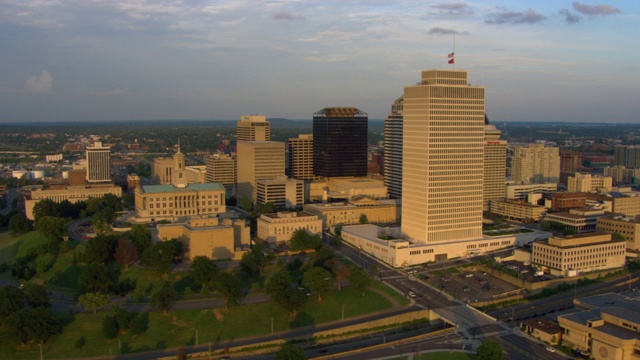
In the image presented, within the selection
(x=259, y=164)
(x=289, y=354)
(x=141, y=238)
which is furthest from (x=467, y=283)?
(x=259, y=164)

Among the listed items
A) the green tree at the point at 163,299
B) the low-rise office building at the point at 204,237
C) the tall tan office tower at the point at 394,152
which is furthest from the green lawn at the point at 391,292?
the tall tan office tower at the point at 394,152

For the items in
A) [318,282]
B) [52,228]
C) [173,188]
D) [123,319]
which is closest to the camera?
[123,319]

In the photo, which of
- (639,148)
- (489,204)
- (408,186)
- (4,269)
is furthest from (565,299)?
(639,148)

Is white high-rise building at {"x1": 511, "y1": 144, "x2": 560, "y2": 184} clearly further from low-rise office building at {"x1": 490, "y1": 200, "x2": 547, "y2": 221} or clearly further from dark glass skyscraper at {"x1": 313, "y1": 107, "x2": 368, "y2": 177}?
dark glass skyscraper at {"x1": 313, "y1": 107, "x2": 368, "y2": 177}

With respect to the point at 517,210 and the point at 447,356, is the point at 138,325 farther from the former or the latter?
the point at 517,210

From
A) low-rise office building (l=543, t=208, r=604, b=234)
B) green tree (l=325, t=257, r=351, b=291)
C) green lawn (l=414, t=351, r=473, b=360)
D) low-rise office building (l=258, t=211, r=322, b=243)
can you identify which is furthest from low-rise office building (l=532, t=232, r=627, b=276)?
low-rise office building (l=258, t=211, r=322, b=243)

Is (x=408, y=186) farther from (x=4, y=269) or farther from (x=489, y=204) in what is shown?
(x=4, y=269)

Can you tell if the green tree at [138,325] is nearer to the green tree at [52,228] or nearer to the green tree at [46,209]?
the green tree at [52,228]
